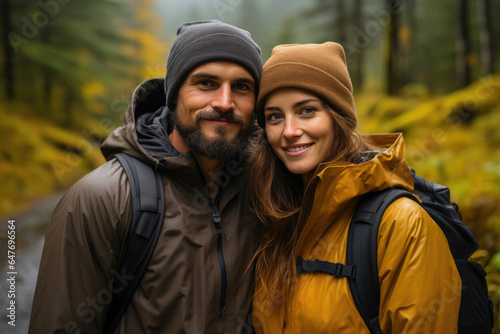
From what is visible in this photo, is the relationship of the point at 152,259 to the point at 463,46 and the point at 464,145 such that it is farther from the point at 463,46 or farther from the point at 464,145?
the point at 463,46

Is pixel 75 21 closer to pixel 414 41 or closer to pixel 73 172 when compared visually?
pixel 73 172

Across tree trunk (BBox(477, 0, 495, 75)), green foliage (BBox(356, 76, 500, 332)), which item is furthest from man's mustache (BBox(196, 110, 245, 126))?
tree trunk (BBox(477, 0, 495, 75))

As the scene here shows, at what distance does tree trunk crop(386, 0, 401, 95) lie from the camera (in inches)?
549

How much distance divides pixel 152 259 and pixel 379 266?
1.40m

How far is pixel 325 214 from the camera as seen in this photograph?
229cm

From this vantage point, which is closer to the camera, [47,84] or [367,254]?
[367,254]

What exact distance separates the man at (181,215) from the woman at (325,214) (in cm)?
21

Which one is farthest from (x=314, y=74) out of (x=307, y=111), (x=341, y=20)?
(x=341, y=20)

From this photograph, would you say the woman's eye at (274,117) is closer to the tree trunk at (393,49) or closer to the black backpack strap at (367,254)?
the black backpack strap at (367,254)

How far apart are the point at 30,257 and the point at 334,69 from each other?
789cm

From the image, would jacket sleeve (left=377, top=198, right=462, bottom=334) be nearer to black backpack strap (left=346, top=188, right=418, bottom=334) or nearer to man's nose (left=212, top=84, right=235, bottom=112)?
black backpack strap (left=346, top=188, right=418, bottom=334)

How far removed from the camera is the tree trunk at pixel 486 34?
33.7 feet

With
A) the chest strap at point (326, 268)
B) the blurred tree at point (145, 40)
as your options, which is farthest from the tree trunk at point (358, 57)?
the chest strap at point (326, 268)

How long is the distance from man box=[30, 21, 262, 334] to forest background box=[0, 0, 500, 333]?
15.0 feet
